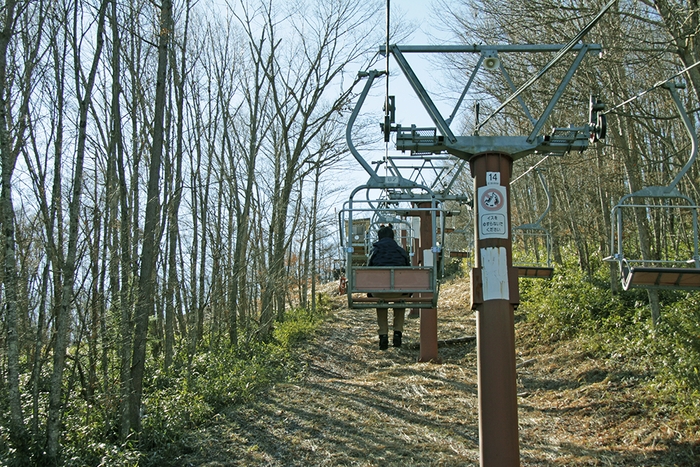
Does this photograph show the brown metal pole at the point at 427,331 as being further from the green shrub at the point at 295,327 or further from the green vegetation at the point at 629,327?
the green shrub at the point at 295,327

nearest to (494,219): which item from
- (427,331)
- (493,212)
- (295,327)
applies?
(493,212)

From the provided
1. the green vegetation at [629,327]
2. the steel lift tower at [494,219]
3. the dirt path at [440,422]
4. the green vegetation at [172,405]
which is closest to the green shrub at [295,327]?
the green vegetation at [172,405]

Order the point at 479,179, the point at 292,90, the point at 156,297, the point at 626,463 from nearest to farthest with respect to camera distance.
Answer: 1. the point at 479,179
2. the point at 626,463
3. the point at 156,297
4. the point at 292,90

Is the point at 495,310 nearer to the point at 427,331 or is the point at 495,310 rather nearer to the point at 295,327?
the point at 427,331

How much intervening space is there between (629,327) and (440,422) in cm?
424

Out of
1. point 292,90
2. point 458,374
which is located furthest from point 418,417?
point 292,90

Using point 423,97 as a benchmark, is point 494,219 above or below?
below

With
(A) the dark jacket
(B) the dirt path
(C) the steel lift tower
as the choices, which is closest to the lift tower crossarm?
(C) the steel lift tower

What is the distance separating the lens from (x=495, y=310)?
5.70 metres

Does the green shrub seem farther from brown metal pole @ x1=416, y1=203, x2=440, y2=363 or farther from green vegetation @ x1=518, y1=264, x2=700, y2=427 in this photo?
green vegetation @ x1=518, y1=264, x2=700, y2=427

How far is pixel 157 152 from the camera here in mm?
8984

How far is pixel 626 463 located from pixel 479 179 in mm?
3787

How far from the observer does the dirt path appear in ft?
24.4

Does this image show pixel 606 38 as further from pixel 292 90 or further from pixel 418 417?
pixel 292 90
